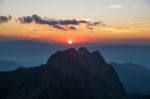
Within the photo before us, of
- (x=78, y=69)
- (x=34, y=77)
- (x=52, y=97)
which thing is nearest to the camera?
(x=52, y=97)

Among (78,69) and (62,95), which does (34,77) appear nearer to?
(62,95)

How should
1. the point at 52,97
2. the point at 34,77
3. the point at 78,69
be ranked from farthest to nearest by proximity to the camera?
the point at 78,69
the point at 34,77
the point at 52,97

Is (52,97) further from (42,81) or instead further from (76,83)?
(76,83)

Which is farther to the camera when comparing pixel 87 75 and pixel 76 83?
pixel 87 75

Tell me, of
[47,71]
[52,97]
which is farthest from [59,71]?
[52,97]

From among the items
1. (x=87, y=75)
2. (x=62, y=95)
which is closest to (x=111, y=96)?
(x=87, y=75)

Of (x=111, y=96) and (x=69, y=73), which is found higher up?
(x=69, y=73)

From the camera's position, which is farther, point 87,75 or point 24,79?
point 87,75

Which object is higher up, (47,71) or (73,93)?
(47,71)
